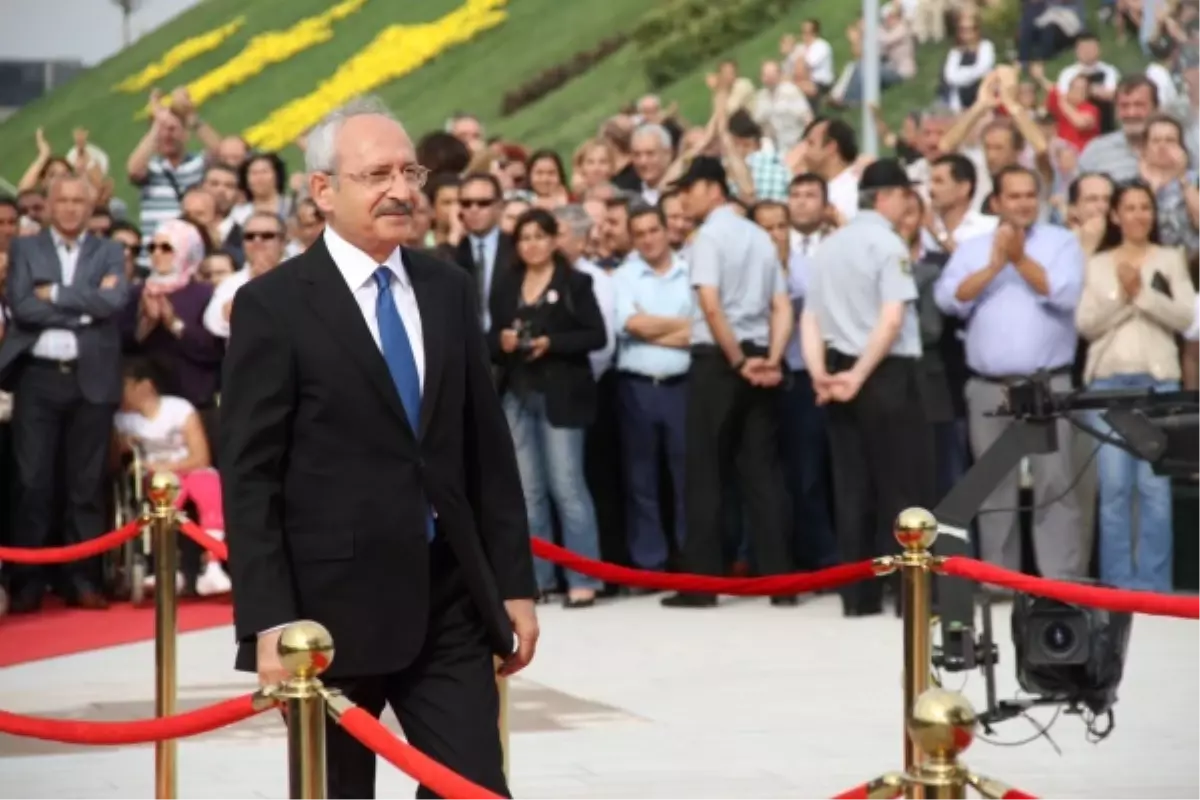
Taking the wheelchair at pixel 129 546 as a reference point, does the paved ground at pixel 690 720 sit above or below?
below

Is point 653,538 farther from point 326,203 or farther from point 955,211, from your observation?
point 326,203

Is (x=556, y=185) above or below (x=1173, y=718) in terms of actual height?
above

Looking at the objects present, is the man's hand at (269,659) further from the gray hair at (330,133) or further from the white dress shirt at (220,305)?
the white dress shirt at (220,305)

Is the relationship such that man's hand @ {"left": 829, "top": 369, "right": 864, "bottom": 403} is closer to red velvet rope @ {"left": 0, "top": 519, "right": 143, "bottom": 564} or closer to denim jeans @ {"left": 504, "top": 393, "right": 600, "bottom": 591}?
denim jeans @ {"left": 504, "top": 393, "right": 600, "bottom": 591}

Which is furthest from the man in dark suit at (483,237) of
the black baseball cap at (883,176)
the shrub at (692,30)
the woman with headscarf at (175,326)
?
the shrub at (692,30)

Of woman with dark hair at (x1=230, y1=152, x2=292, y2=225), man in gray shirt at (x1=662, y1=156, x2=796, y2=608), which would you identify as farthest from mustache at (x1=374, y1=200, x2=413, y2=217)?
woman with dark hair at (x1=230, y1=152, x2=292, y2=225)

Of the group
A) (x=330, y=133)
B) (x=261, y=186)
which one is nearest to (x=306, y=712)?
(x=330, y=133)

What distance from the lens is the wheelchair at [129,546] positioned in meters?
13.4

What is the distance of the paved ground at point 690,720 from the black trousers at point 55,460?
1278mm

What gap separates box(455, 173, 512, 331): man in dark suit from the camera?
1311 centimetres

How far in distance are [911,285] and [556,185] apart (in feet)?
11.8

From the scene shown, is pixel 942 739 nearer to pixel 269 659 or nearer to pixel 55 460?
pixel 269 659

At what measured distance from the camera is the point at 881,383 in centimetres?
1238

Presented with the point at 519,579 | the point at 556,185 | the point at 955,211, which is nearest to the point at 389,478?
the point at 519,579
